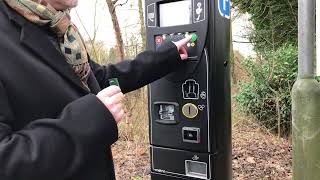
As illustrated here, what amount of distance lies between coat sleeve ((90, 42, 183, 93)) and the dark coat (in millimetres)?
664

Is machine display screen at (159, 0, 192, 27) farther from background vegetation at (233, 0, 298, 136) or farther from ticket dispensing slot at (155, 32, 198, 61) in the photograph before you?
background vegetation at (233, 0, 298, 136)

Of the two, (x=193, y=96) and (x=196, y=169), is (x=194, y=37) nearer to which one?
(x=193, y=96)

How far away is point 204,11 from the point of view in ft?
6.61

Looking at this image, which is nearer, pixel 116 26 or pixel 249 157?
pixel 249 157

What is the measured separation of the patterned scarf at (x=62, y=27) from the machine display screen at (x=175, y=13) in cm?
74

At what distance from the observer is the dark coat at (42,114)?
3.79 ft

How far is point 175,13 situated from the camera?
2152mm

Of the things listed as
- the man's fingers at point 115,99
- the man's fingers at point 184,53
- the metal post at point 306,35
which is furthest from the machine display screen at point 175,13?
the man's fingers at point 115,99

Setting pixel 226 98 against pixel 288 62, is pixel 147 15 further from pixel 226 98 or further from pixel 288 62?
pixel 288 62

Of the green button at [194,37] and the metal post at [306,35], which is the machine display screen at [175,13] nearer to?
the green button at [194,37]

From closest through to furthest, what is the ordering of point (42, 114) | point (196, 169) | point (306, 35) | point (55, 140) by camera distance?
1. point (55, 140)
2. point (42, 114)
3. point (306, 35)
4. point (196, 169)

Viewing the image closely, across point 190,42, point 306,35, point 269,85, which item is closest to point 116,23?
point 269,85

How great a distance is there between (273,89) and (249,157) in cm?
111

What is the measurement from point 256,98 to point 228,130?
2.70 meters
